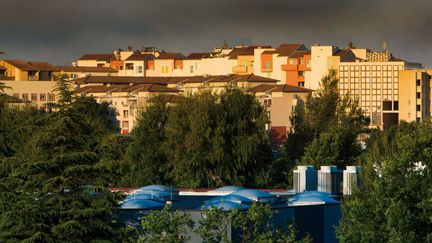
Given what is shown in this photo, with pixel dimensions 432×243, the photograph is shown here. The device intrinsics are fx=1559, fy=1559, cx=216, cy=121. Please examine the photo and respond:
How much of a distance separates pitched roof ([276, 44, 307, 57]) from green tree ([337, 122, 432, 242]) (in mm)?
131589

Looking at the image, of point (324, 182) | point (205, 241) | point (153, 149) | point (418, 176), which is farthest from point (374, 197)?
point (153, 149)

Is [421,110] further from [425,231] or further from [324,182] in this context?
[425,231]

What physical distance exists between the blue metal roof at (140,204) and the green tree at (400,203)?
5353 millimetres

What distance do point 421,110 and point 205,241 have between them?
120 meters

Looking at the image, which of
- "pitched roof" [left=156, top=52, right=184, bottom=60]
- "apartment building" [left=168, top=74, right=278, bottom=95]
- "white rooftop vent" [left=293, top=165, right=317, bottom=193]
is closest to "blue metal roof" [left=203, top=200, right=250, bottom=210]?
"white rooftop vent" [left=293, top=165, right=317, bottom=193]

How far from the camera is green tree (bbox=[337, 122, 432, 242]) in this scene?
30.4 meters

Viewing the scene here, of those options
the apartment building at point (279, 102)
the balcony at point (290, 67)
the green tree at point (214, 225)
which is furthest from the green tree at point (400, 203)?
the balcony at point (290, 67)

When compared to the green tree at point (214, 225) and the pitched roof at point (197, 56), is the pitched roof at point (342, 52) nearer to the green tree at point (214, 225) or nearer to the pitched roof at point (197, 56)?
the pitched roof at point (197, 56)

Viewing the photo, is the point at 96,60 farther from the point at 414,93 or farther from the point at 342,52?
the point at 414,93

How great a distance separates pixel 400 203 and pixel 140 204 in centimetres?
808

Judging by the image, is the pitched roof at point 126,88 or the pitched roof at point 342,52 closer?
the pitched roof at point 126,88

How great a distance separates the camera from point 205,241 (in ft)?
104

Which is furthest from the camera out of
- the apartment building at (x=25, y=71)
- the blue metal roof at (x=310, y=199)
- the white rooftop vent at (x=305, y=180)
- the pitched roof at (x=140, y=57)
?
the pitched roof at (x=140, y=57)

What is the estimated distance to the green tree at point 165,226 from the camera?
31000mm
